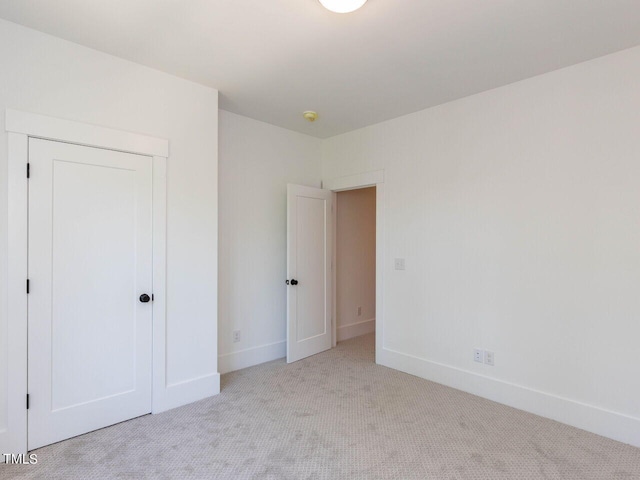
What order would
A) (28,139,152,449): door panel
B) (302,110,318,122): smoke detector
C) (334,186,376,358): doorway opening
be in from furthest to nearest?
(334,186,376,358): doorway opening → (302,110,318,122): smoke detector → (28,139,152,449): door panel

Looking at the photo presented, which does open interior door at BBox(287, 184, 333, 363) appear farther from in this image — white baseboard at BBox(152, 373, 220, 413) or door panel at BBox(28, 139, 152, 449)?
door panel at BBox(28, 139, 152, 449)

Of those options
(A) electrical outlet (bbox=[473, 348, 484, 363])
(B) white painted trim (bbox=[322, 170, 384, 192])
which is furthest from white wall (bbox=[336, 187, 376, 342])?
(A) electrical outlet (bbox=[473, 348, 484, 363])

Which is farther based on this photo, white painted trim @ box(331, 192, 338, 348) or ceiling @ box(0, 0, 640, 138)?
white painted trim @ box(331, 192, 338, 348)

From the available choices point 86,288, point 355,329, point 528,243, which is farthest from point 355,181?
point 86,288

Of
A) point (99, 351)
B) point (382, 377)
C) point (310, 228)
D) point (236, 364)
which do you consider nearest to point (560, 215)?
point (382, 377)

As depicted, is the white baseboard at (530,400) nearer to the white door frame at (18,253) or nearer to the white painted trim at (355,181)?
the white painted trim at (355,181)

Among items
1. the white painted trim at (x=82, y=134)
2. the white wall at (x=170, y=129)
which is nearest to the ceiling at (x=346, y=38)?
the white wall at (x=170, y=129)

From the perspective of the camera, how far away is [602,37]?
2186 millimetres

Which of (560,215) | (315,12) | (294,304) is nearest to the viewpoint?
(315,12)

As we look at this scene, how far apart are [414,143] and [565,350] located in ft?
7.23

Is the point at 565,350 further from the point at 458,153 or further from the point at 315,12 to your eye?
the point at 315,12

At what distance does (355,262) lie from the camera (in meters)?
4.93

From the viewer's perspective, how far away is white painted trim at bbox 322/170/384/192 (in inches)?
149

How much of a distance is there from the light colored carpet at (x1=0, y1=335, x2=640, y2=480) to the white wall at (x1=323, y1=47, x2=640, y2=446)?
1.07 feet
